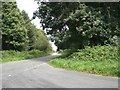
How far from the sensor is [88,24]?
33.0m

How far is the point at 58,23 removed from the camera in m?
39.3

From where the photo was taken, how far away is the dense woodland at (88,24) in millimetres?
32938

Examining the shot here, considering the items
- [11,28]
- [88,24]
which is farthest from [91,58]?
[11,28]

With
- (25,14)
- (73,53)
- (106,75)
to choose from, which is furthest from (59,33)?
(25,14)

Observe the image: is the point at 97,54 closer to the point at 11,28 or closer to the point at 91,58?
the point at 91,58

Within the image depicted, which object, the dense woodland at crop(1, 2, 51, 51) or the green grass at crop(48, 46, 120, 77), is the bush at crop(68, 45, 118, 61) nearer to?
the green grass at crop(48, 46, 120, 77)

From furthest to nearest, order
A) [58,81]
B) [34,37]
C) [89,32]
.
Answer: [34,37], [89,32], [58,81]

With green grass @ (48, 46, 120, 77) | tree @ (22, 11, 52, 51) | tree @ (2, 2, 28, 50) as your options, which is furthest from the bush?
tree @ (22, 11, 52, 51)

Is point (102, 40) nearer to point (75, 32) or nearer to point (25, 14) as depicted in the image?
point (75, 32)

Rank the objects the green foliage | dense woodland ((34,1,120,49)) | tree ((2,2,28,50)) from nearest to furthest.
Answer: the green foliage
dense woodland ((34,1,120,49))
tree ((2,2,28,50))

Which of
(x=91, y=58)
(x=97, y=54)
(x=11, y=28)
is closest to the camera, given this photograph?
(x=97, y=54)

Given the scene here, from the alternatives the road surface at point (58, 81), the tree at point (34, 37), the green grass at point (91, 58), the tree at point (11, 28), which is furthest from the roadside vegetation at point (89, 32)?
the tree at point (34, 37)

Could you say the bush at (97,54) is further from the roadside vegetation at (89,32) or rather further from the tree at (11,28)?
the tree at (11,28)

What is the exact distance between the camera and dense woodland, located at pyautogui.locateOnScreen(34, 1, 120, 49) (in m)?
32.9
